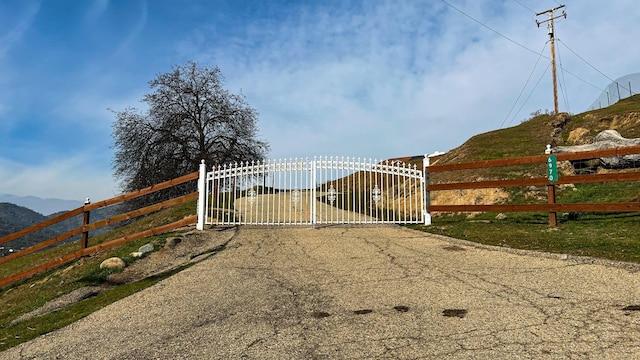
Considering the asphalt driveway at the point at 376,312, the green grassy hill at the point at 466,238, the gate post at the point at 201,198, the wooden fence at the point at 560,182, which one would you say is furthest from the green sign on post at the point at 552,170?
the gate post at the point at 201,198

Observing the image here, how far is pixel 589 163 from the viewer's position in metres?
15.5

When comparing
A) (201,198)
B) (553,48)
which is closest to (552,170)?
(201,198)

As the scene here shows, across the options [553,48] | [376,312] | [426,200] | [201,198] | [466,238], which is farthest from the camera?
[553,48]

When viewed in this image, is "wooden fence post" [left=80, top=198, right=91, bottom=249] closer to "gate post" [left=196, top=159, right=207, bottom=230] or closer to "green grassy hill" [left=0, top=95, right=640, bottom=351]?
"green grassy hill" [left=0, top=95, right=640, bottom=351]

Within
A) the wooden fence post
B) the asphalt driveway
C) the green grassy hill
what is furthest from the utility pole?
the wooden fence post

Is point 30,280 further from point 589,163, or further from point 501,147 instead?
point 501,147

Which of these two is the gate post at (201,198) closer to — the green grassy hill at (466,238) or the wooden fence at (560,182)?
the green grassy hill at (466,238)

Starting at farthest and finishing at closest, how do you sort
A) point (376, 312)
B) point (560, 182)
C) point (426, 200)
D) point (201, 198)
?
point (426, 200) → point (201, 198) → point (560, 182) → point (376, 312)

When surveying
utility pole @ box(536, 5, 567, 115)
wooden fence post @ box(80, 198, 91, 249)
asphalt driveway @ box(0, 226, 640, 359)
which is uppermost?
utility pole @ box(536, 5, 567, 115)

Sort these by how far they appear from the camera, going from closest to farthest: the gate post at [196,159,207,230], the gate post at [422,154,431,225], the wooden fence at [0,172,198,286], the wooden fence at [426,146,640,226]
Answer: the wooden fence at [426,146,640,226] < the wooden fence at [0,172,198,286] < the gate post at [196,159,207,230] < the gate post at [422,154,431,225]

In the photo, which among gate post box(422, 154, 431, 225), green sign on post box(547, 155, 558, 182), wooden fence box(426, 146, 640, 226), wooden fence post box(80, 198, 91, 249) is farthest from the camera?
gate post box(422, 154, 431, 225)

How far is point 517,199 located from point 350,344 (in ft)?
41.0

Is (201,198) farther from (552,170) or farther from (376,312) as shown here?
(552,170)

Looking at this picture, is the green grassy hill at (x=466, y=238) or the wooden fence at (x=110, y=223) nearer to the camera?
the green grassy hill at (x=466, y=238)
